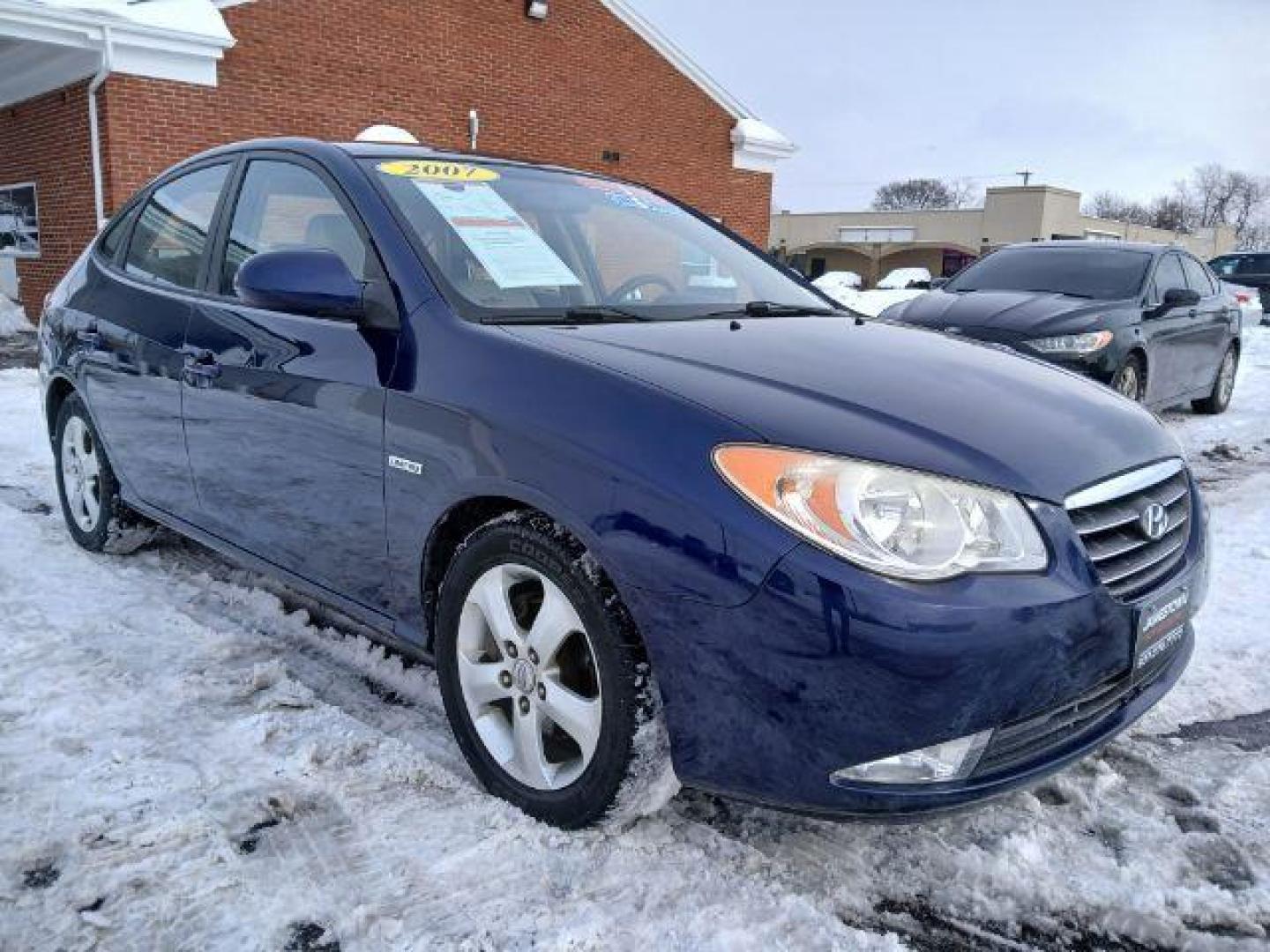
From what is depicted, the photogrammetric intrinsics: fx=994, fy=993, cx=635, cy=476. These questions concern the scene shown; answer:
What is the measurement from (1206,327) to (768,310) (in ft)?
22.2

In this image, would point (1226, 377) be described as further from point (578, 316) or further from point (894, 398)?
point (578, 316)

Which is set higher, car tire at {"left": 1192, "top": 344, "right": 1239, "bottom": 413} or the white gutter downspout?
the white gutter downspout

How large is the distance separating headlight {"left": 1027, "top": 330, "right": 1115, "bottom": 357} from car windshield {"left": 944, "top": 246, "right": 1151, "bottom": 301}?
0.75 meters

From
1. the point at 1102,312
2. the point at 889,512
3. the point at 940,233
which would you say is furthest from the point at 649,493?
the point at 940,233

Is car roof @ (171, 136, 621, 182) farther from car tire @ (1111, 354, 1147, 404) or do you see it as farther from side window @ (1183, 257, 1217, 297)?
side window @ (1183, 257, 1217, 297)

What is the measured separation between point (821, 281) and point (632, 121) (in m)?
13.7

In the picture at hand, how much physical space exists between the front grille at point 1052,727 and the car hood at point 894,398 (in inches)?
17.1

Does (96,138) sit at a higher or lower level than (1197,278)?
higher

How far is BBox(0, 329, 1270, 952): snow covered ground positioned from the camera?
1.98 metres

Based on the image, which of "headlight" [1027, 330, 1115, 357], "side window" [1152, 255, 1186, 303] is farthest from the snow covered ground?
"side window" [1152, 255, 1186, 303]

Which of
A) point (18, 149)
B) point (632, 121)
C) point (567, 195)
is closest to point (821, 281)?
point (632, 121)

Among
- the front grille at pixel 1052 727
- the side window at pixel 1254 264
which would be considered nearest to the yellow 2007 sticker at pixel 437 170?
the front grille at pixel 1052 727

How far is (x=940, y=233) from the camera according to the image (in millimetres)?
50344

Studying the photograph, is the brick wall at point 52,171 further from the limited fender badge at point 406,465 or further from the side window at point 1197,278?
the side window at point 1197,278
